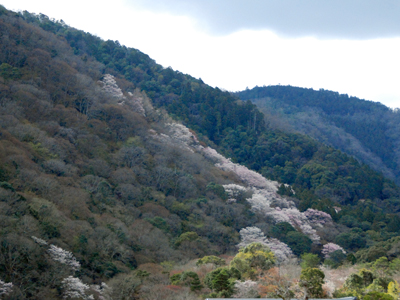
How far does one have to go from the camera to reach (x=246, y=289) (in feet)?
75.9

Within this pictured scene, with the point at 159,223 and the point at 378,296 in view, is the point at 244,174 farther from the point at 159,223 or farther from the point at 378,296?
the point at 378,296

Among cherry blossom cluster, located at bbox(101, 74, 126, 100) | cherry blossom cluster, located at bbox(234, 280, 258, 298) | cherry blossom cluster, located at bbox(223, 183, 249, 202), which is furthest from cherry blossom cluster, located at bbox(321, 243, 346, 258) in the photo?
cherry blossom cluster, located at bbox(101, 74, 126, 100)

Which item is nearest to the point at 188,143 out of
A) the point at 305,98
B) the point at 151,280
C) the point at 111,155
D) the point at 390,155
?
the point at 111,155

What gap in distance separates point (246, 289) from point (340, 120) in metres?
119

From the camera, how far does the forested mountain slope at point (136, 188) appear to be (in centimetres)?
2473

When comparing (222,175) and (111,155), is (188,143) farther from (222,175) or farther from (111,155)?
(111,155)

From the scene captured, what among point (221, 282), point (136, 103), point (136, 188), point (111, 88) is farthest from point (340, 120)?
point (221, 282)

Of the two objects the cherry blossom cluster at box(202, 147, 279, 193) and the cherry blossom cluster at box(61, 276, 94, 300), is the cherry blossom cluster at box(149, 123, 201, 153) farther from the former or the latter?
the cherry blossom cluster at box(61, 276, 94, 300)

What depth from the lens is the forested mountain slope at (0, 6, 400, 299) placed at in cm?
2473

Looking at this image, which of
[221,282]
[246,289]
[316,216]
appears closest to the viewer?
[246,289]

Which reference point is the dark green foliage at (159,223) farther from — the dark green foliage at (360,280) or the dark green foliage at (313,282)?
the dark green foliage at (360,280)

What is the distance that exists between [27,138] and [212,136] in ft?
155

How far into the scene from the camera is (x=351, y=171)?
74.8 meters

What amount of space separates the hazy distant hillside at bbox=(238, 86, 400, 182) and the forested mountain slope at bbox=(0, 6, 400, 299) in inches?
1109
